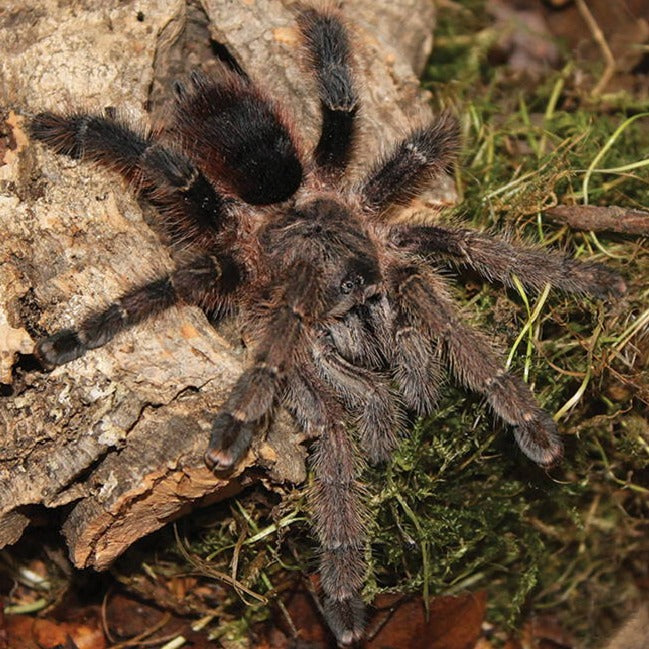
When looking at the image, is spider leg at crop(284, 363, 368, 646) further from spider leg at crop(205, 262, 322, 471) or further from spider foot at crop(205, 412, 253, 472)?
spider foot at crop(205, 412, 253, 472)

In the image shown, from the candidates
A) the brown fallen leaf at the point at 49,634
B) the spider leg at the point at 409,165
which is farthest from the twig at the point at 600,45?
the brown fallen leaf at the point at 49,634

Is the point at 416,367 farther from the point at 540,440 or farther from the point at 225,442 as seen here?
the point at 225,442

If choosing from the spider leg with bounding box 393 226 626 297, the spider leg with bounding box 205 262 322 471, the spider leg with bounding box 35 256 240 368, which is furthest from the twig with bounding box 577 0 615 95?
the spider leg with bounding box 35 256 240 368

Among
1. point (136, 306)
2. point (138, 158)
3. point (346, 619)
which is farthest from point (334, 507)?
point (138, 158)

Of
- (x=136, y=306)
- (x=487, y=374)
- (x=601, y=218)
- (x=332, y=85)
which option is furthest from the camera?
(x=601, y=218)

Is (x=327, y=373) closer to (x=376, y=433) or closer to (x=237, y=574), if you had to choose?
(x=376, y=433)

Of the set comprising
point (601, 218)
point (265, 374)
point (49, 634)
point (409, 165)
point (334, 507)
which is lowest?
point (49, 634)

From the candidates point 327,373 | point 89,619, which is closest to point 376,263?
point 327,373
